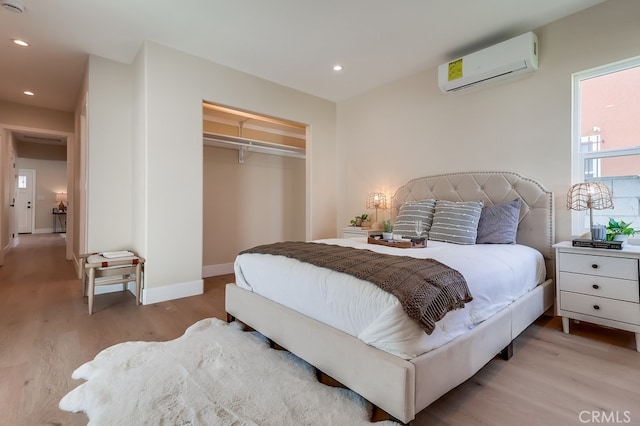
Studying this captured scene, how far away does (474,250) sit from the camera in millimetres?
2291

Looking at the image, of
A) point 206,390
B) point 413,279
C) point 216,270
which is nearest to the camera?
point 413,279

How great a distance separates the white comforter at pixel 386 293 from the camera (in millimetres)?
1316

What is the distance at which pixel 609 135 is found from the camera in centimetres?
266

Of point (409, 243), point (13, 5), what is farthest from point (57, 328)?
point (409, 243)

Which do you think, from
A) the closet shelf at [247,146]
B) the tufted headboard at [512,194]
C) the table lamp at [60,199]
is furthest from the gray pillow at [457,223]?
the table lamp at [60,199]

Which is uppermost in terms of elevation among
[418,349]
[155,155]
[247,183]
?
[155,155]

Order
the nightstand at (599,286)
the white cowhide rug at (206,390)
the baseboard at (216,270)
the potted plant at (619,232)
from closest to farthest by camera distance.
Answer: the white cowhide rug at (206,390)
the nightstand at (599,286)
the potted plant at (619,232)
the baseboard at (216,270)

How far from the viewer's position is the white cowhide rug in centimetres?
137

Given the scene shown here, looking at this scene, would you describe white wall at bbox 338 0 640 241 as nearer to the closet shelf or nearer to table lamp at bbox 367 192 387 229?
table lamp at bbox 367 192 387 229

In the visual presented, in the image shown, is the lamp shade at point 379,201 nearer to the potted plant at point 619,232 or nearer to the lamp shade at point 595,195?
the lamp shade at point 595,195

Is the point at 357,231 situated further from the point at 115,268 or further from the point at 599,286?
the point at 115,268

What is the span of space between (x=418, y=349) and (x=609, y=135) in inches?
111

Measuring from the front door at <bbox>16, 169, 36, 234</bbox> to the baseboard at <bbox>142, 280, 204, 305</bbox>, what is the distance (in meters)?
10.1

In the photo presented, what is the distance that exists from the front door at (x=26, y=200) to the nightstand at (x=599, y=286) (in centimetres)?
1348
